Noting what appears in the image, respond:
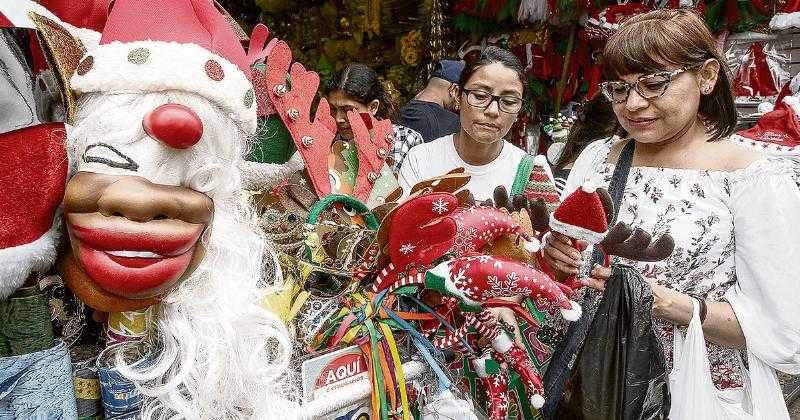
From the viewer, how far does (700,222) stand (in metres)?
1.30

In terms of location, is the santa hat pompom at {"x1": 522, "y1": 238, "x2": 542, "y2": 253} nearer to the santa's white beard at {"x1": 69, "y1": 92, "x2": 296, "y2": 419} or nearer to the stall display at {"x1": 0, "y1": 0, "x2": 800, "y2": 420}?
the stall display at {"x1": 0, "y1": 0, "x2": 800, "y2": 420}

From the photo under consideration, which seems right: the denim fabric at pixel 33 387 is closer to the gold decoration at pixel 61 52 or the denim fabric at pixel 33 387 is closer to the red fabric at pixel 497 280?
the gold decoration at pixel 61 52

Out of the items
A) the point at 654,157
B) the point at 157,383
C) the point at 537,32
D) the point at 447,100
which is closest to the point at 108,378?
the point at 157,383

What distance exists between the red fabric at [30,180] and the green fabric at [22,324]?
75mm

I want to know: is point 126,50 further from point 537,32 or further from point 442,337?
point 537,32

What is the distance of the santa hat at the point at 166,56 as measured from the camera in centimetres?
81

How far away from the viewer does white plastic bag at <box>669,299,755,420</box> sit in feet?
4.09

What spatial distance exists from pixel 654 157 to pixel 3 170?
4.21 ft

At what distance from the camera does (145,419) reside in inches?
33.4

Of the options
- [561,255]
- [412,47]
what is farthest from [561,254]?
[412,47]

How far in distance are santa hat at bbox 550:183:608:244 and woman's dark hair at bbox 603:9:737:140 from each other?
0.49m

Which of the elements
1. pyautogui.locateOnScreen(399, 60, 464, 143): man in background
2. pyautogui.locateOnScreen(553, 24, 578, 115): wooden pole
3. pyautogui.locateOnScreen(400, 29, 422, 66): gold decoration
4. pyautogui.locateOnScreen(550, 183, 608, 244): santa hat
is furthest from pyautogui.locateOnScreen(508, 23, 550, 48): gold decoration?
pyautogui.locateOnScreen(550, 183, 608, 244): santa hat

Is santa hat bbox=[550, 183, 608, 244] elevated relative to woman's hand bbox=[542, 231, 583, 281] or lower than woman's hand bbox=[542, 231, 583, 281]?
elevated

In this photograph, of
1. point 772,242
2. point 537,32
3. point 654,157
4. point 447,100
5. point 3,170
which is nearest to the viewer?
point 3,170
